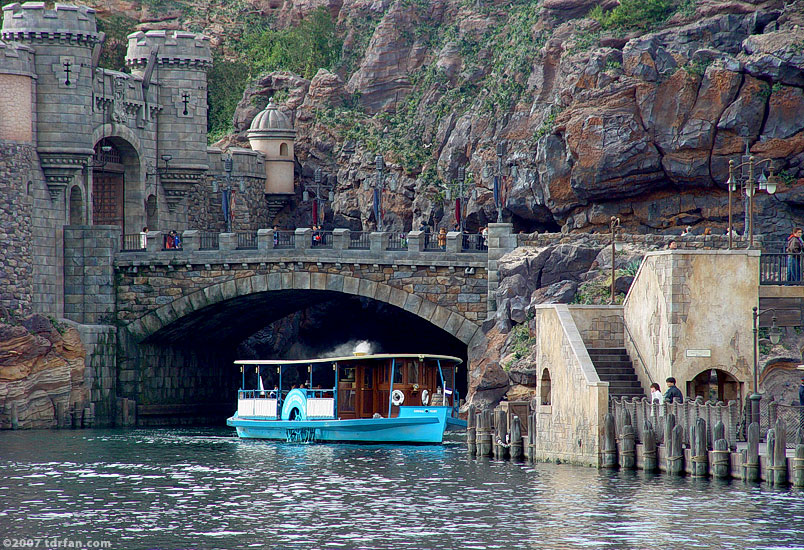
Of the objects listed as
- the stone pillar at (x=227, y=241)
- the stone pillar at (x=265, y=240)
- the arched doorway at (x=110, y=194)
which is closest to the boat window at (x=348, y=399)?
the stone pillar at (x=265, y=240)

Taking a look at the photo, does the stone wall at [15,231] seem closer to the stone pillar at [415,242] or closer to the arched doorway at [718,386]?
the stone pillar at [415,242]

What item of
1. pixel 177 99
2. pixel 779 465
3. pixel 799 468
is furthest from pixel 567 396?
pixel 177 99

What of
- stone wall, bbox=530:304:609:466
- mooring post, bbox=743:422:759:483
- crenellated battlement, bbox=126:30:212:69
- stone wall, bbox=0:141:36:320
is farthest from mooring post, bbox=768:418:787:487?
crenellated battlement, bbox=126:30:212:69

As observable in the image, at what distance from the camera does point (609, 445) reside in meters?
40.2

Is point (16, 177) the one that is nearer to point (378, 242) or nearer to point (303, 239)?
point (303, 239)

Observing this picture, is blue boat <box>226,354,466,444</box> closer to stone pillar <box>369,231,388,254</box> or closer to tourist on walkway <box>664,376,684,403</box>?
stone pillar <box>369,231,388,254</box>

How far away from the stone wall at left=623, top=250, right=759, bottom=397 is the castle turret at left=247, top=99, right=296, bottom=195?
4203 cm

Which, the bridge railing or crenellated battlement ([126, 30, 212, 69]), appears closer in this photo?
the bridge railing

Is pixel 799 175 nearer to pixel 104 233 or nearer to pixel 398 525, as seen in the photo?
pixel 104 233

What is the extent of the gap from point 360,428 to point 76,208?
20.1 meters

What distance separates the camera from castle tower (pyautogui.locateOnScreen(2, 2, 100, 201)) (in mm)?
63625

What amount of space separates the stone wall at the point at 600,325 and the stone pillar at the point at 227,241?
75.7 ft

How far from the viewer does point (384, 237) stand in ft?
205

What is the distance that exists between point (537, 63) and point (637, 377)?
31.9m
